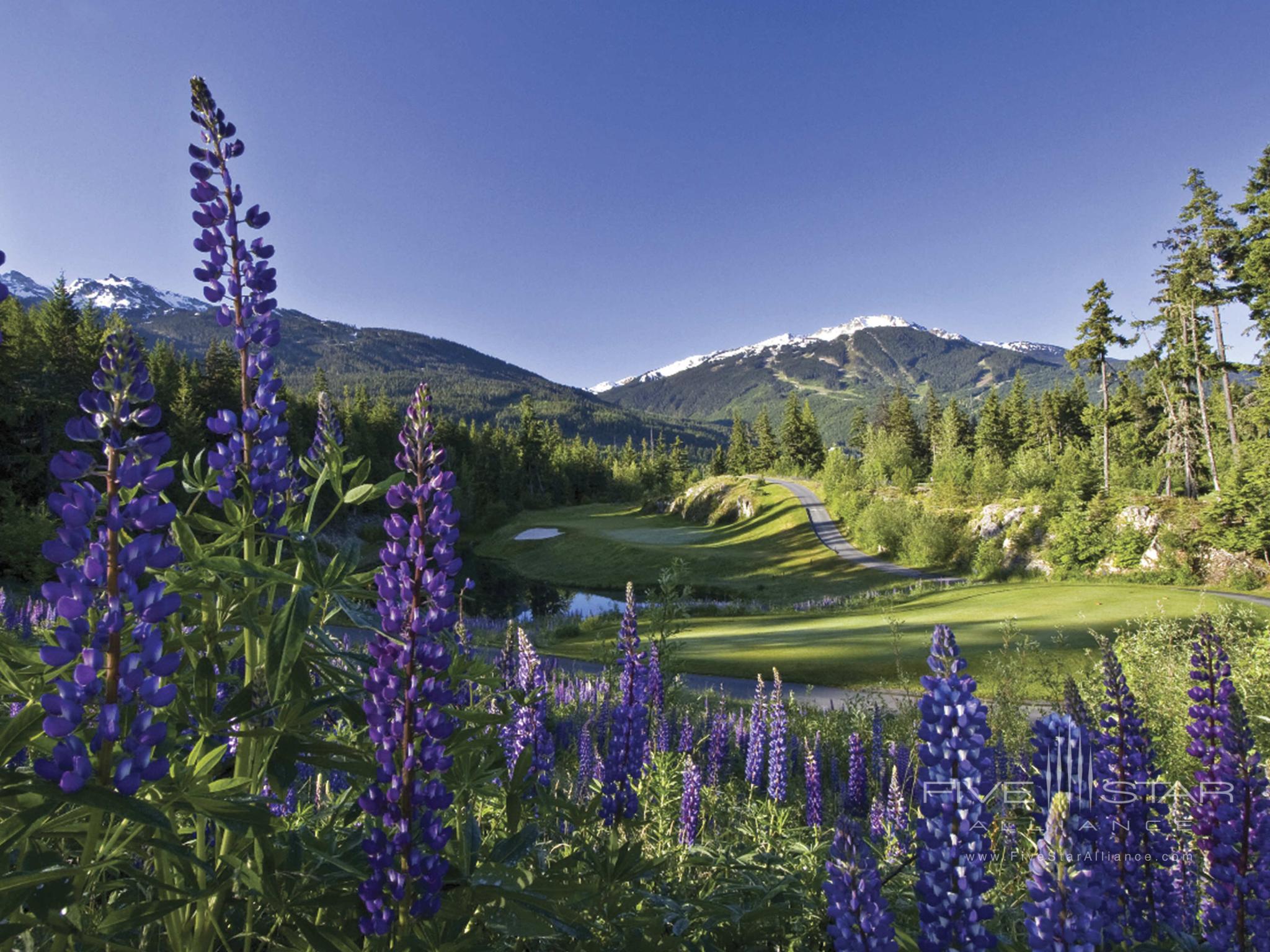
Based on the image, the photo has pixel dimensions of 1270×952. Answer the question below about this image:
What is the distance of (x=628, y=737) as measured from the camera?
11.6 ft

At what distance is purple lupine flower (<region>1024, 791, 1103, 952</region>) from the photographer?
1.53 meters

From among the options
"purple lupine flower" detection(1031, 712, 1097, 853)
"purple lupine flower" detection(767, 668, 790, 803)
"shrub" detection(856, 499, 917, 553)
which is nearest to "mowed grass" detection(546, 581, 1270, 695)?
"purple lupine flower" detection(767, 668, 790, 803)

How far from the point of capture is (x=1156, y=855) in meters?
2.53

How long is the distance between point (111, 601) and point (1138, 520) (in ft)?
119

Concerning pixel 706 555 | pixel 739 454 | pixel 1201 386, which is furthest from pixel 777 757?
pixel 739 454

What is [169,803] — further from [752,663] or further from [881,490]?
[881,490]

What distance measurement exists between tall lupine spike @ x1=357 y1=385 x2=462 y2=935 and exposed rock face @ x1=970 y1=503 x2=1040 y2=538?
125 feet

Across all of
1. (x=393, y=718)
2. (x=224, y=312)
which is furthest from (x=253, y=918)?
(x=224, y=312)

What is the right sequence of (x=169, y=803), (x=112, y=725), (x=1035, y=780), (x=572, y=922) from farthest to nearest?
1. (x=1035, y=780)
2. (x=572, y=922)
3. (x=169, y=803)
4. (x=112, y=725)

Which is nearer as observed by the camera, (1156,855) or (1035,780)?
(1035,780)

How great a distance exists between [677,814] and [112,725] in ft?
11.9

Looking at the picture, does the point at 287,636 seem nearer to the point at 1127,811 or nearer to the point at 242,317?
the point at 242,317

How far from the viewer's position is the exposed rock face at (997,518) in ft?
109

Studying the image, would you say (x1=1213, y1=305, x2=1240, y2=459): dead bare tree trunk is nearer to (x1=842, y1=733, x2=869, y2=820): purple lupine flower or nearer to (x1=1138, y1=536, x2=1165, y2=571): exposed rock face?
(x1=1138, y1=536, x2=1165, y2=571): exposed rock face
